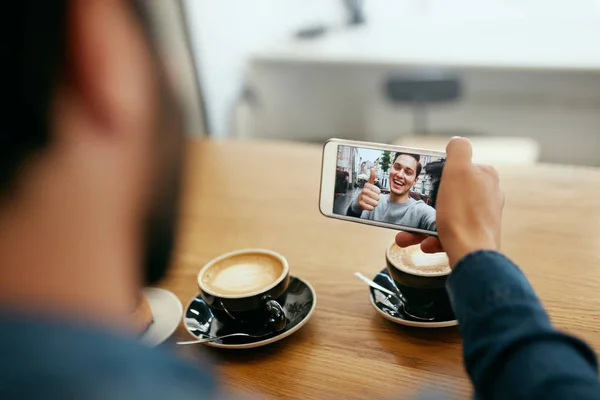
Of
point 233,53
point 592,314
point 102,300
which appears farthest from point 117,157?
point 233,53

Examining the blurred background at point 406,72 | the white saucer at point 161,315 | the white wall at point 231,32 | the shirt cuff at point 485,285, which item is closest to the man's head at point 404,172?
the shirt cuff at point 485,285

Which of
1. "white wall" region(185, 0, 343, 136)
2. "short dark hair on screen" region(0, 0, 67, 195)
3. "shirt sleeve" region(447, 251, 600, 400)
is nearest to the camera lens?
"short dark hair on screen" region(0, 0, 67, 195)

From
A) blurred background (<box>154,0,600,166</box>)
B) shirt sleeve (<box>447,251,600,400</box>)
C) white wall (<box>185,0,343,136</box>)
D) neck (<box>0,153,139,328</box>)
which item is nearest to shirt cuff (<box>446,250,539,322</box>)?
shirt sleeve (<box>447,251,600,400</box>)

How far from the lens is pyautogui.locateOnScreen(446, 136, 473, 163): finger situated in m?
0.62

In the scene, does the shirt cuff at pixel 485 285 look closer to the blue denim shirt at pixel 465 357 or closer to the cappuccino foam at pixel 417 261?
the blue denim shirt at pixel 465 357

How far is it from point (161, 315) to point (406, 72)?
1.68m

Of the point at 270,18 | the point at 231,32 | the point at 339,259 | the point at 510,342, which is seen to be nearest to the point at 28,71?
the point at 510,342

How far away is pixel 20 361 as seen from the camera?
236mm

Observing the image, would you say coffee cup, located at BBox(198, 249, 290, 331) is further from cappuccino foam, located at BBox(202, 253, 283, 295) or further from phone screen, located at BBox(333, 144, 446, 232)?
phone screen, located at BBox(333, 144, 446, 232)

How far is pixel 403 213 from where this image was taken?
67 cm

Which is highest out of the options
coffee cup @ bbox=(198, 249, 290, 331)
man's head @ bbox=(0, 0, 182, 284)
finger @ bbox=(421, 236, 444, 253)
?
man's head @ bbox=(0, 0, 182, 284)

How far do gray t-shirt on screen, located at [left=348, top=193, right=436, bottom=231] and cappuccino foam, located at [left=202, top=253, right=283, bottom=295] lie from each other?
0.13 meters

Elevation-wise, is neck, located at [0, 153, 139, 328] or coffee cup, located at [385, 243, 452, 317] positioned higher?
neck, located at [0, 153, 139, 328]

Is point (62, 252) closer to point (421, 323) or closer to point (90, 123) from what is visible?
point (90, 123)
